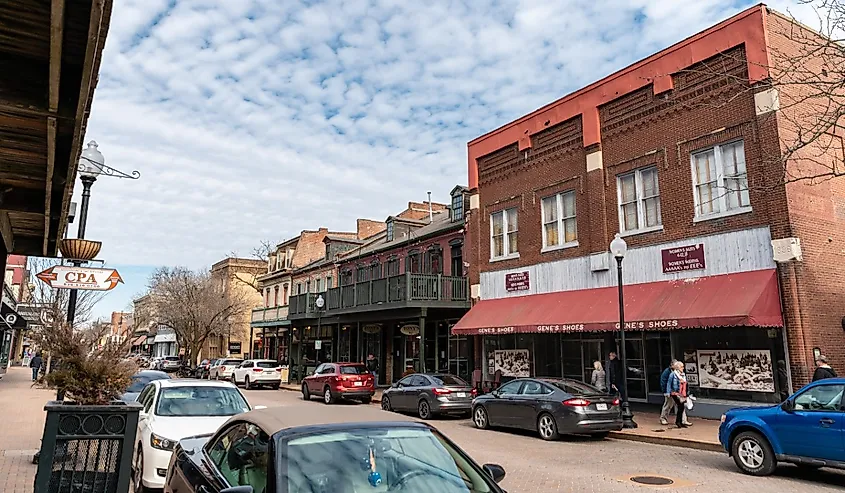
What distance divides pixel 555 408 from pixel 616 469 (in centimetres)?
351

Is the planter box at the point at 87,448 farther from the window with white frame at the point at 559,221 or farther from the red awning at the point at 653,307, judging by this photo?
the window with white frame at the point at 559,221

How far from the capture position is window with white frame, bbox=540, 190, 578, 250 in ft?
66.4

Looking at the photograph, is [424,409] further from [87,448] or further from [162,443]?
[87,448]

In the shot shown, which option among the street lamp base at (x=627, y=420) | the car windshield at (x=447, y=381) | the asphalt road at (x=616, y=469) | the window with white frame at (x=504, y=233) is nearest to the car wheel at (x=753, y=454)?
the asphalt road at (x=616, y=469)

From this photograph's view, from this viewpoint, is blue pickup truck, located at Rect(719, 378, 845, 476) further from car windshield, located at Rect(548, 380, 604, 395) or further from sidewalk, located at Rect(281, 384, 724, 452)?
car windshield, located at Rect(548, 380, 604, 395)

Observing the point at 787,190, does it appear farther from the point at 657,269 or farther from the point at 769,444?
the point at 769,444

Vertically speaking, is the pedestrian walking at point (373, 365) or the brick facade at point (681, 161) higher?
the brick facade at point (681, 161)

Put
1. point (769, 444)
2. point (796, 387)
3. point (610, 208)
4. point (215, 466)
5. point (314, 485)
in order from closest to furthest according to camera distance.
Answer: point (314, 485) < point (215, 466) < point (769, 444) < point (796, 387) < point (610, 208)

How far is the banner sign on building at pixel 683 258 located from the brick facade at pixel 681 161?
352 millimetres

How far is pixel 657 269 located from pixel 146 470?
46.1 feet

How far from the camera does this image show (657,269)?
677 inches

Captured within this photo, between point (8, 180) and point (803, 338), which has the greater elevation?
point (8, 180)

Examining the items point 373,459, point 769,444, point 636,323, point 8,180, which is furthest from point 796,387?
point 8,180

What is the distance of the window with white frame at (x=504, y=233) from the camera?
22.6 metres
